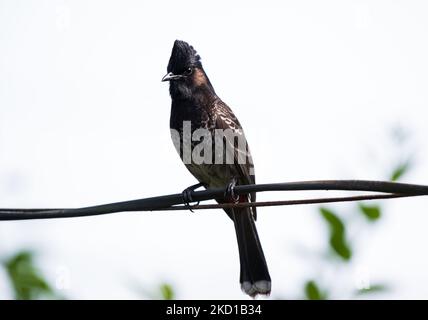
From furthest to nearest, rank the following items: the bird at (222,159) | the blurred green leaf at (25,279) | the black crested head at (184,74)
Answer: the black crested head at (184,74)
the bird at (222,159)
the blurred green leaf at (25,279)

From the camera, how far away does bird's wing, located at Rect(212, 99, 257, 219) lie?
5988 millimetres

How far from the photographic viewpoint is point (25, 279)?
3168 mm

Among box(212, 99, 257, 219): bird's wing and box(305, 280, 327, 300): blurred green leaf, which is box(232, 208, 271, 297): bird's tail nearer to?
box(212, 99, 257, 219): bird's wing

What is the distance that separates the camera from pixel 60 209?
3.74 meters

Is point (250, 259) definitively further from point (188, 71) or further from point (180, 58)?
point (180, 58)

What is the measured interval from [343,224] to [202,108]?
9.97 feet

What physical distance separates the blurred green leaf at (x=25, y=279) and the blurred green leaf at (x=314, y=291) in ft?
Result: 3.53

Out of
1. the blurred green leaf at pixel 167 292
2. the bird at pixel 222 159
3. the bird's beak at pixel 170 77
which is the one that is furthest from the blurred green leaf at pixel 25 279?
the bird's beak at pixel 170 77

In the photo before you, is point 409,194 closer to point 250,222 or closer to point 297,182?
point 297,182

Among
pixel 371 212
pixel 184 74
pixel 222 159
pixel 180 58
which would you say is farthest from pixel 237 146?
pixel 371 212

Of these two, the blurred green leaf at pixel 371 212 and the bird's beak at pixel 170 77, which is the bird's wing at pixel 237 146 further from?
the blurred green leaf at pixel 371 212

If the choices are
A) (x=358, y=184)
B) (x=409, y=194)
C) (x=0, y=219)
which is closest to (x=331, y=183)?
(x=358, y=184)

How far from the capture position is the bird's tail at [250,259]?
19.5 ft

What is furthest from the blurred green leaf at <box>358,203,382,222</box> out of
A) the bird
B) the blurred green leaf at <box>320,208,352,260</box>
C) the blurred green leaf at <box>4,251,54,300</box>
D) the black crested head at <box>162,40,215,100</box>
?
the black crested head at <box>162,40,215,100</box>
